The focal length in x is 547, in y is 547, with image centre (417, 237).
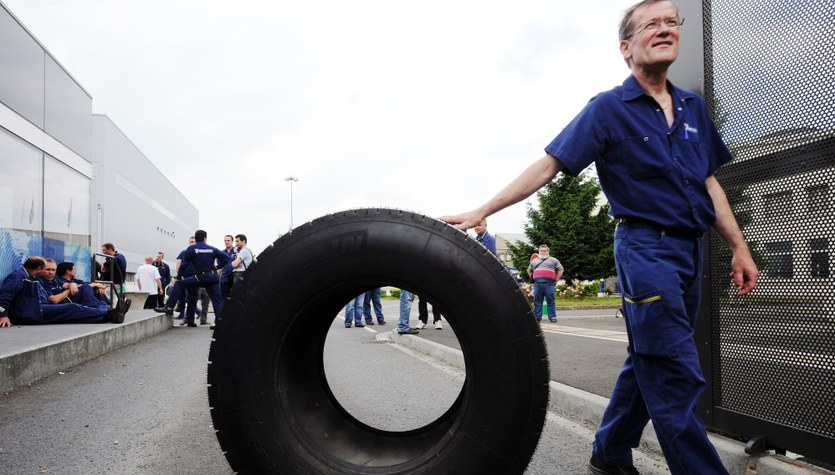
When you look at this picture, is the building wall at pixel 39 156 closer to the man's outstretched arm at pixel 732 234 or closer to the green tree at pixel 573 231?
the man's outstretched arm at pixel 732 234

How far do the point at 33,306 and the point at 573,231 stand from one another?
2851 cm

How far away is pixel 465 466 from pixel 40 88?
1408cm

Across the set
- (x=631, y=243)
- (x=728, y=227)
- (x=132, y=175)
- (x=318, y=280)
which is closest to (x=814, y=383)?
(x=728, y=227)

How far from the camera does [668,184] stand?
2.09 metres

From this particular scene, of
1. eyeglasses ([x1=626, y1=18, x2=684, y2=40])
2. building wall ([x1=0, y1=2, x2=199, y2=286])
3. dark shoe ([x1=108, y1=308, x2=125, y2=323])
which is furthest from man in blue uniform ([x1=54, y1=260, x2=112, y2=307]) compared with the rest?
eyeglasses ([x1=626, y1=18, x2=684, y2=40])

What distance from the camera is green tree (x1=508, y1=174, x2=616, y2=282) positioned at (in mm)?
32625

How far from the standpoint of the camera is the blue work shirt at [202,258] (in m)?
11.5

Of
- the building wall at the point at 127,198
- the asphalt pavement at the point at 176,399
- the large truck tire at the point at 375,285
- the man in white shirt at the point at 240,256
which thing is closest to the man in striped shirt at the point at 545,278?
the asphalt pavement at the point at 176,399

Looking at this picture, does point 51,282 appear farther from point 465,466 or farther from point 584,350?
point 465,466

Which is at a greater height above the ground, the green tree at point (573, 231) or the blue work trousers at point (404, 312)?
the green tree at point (573, 231)

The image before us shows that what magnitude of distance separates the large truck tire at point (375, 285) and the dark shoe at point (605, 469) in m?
0.85

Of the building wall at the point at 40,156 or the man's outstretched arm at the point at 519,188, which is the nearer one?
the man's outstretched arm at the point at 519,188

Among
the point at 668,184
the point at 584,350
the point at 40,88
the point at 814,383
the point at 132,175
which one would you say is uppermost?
the point at 132,175

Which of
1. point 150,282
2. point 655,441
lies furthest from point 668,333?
point 150,282
